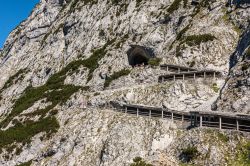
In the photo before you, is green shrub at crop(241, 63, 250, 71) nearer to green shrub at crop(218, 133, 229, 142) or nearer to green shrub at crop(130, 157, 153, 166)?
green shrub at crop(218, 133, 229, 142)

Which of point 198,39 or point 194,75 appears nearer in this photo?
point 194,75

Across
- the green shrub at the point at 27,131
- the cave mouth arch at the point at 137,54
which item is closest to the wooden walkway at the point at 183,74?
the cave mouth arch at the point at 137,54

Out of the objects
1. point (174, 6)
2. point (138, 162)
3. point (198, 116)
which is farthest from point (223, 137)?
point (174, 6)

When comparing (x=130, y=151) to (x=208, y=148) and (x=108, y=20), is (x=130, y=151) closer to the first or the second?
(x=208, y=148)

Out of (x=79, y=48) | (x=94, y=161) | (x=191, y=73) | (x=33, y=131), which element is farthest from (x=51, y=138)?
(x=79, y=48)

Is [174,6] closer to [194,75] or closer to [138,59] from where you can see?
[138,59]

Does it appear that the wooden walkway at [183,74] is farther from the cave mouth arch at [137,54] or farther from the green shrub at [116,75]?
the cave mouth arch at [137,54]

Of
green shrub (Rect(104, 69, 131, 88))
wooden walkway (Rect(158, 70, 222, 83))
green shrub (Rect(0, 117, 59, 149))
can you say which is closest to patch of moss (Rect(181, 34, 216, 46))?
wooden walkway (Rect(158, 70, 222, 83))
